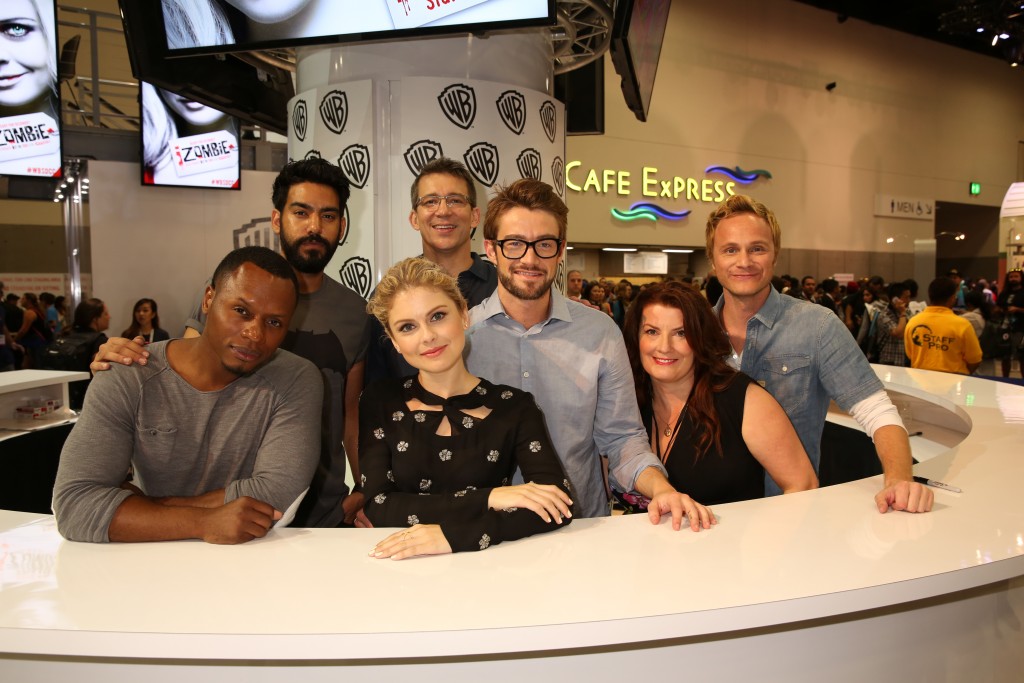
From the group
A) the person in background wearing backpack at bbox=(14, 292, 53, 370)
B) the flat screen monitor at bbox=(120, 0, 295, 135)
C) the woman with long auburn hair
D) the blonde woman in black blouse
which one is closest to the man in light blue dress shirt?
the woman with long auburn hair

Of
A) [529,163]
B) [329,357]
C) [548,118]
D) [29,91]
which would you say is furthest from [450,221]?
[29,91]

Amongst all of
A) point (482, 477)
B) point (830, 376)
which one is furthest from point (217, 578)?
point (830, 376)

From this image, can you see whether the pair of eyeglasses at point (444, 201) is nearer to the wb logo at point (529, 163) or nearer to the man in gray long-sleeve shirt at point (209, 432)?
the man in gray long-sleeve shirt at point (209, 432)

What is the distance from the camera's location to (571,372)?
205 centimetres

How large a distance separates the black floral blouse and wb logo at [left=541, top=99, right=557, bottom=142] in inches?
104

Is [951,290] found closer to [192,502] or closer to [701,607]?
[701,607]

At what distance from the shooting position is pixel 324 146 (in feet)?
12.7

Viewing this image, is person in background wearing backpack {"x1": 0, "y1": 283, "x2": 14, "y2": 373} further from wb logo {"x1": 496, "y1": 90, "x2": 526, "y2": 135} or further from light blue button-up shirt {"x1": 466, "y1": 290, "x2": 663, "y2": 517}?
light blue button-up shirt {"x1": 466, "y1": 290, "x2": 663, "y2": 517}

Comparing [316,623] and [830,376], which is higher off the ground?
[830,376]

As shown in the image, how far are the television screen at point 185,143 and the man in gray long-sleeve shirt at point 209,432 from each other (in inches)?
271

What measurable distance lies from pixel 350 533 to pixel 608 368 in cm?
85

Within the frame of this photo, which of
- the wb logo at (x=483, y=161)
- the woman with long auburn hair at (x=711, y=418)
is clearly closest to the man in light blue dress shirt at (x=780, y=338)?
the woman with long auburn hair at (x=711, y=418)

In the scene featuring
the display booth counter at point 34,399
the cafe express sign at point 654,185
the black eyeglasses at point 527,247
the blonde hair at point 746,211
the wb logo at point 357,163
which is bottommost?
the display booth counter at point 34,399

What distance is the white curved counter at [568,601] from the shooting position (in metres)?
1.13
